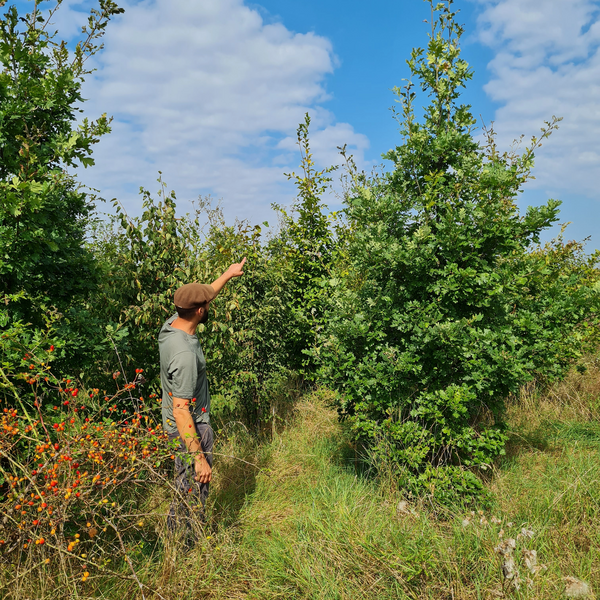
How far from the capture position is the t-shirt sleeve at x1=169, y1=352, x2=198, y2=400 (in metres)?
3.13

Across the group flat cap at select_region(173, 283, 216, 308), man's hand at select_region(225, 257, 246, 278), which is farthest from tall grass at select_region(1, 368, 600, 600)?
man's hand at select_region(225, 257, 246, 278)

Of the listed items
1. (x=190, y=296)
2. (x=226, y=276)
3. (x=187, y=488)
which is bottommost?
(x=187, y=488)

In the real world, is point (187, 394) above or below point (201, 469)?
above

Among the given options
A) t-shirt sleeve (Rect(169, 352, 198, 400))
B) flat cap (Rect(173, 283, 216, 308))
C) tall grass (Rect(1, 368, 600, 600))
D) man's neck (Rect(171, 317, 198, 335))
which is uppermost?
flat cap (Rect(173, 283, 216, 308))

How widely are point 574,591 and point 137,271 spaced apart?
4.15 meters

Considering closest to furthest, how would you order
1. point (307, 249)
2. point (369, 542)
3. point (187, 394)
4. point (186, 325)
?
point (369, 542) < point (187, 394) < point (186, 325) < point (307, 249)

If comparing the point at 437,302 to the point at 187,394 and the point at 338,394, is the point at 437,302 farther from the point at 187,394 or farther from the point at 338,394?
the point at 187,394

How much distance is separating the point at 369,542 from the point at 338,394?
140 cm

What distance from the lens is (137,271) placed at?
429cm

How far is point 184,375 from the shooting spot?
314cm

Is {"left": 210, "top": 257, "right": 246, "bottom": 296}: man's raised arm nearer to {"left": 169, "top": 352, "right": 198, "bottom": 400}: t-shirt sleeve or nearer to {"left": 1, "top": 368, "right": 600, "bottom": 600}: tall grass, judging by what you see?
{"left": 169, "top": 352, "right": 198, "bottom": 400}: t-shirt sleeve

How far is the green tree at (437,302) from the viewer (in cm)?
356

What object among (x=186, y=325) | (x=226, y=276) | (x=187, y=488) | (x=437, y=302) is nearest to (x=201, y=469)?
(x=187, y=488)

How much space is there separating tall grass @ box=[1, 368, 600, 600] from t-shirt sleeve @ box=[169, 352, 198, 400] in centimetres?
56
